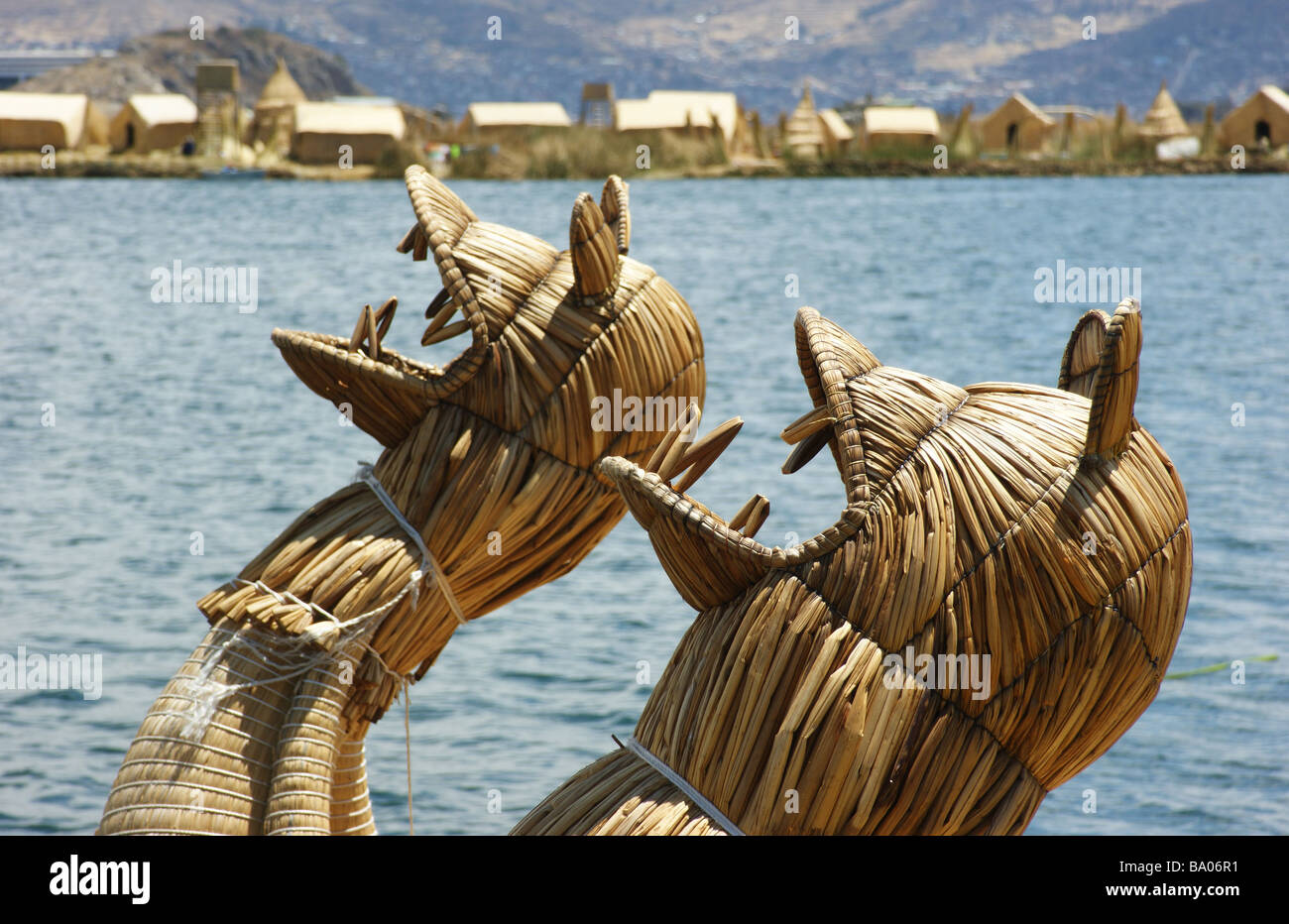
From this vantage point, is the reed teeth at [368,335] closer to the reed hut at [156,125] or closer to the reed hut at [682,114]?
the reed hut at [682,114]

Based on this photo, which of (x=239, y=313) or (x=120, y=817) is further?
(x=239, y=313)

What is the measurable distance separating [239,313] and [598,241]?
56.2ft

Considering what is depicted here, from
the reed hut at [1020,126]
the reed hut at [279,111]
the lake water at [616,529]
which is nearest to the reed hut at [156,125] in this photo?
the reed hut at [279,111]

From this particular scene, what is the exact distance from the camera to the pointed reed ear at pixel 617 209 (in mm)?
2842

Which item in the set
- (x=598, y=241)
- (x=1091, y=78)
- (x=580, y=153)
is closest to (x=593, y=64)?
(x=1091, y=78)

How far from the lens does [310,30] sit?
146 m

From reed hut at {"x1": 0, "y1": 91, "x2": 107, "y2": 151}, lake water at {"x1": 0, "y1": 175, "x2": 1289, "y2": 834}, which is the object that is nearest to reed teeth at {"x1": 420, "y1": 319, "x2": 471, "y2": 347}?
lake water at {"x1": 0, "y1": 175, "x2": 1289, "y2": 834}

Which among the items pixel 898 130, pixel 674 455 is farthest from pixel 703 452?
pixel 898 130

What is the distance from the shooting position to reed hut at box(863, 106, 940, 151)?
4872 cm

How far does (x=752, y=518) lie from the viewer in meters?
2.28

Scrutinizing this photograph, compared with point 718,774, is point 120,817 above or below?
below

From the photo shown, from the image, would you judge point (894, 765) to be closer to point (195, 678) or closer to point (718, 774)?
point (718, 774)
